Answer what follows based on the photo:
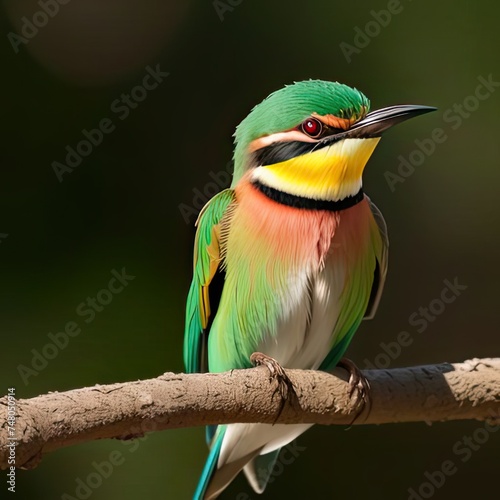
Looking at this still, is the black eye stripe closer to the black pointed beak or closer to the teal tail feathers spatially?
Answer: the black pointed beak

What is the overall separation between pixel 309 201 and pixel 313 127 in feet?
0.63

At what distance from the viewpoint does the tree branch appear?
201 centimetres

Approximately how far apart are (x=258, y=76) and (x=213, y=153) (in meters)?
0.35

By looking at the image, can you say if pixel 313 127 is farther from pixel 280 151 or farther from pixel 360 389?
pixel 360 389

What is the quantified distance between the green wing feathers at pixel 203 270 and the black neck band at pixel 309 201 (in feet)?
0.51

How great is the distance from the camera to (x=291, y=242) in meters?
2.71

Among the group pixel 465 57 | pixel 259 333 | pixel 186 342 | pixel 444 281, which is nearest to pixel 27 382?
pixel 186 342

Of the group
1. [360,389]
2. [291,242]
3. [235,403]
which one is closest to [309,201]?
[291,242]

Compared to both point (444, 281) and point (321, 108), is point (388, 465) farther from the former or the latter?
point (321, 108)

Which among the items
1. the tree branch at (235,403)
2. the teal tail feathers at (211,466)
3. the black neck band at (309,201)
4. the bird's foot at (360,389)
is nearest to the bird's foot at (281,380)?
the tree branch at (235,403)

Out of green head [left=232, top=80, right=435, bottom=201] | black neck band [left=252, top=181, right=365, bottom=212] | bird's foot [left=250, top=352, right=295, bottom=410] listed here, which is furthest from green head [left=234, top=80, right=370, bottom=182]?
bird's foot [left=250, top=352, right=295, bottom=410]

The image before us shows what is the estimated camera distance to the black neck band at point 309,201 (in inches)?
106

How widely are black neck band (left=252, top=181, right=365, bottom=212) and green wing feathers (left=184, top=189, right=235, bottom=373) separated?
16 centimetres

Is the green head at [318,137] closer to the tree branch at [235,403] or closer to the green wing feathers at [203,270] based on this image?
the green wing feathers at [203,270]
